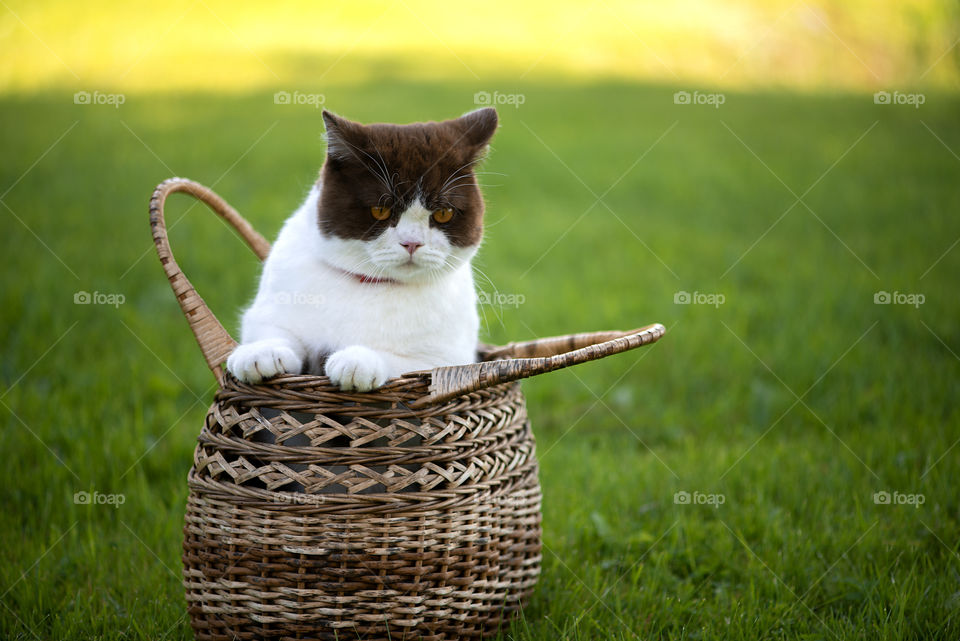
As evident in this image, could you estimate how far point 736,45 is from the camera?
11.5m

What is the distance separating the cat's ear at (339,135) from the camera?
2178 millimetres

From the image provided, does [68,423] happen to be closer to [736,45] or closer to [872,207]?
[872,207]

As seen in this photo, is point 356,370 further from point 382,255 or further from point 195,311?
point 195,311

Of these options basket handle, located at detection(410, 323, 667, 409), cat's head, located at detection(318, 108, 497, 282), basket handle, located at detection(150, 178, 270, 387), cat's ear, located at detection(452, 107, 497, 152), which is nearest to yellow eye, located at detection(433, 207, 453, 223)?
cat's head, located at detection(318, 108, 497, 282)

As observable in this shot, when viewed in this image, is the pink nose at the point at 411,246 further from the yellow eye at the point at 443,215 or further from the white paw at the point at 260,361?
the white paw at the point at 260,361

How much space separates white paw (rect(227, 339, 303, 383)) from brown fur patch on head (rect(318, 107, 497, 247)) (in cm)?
40

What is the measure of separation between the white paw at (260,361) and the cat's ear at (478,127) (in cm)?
86

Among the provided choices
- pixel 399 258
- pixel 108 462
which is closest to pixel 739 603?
pixel 399 258

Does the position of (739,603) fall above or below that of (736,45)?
below

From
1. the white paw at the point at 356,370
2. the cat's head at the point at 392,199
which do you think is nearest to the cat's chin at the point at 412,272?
the cat's head at the point at 392,199

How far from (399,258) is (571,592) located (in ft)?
4.19

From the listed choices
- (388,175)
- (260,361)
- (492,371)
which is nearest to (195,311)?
(260,361)

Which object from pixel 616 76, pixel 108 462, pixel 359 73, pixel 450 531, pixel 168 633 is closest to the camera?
pixel 450 531

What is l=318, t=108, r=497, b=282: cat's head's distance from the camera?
220cm
